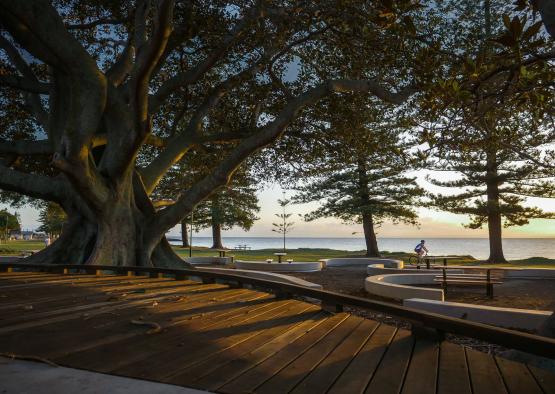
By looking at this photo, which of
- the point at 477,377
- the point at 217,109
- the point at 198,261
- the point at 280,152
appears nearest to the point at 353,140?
the point at 280,152

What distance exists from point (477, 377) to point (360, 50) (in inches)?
426

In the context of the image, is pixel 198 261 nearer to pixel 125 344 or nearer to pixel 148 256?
pixel 148 256

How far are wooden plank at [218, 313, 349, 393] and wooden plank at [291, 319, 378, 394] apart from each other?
0.27 meters

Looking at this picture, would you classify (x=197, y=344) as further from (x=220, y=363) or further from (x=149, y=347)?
(x=220, y=363)

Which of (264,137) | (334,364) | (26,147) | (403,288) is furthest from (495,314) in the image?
(26,147)

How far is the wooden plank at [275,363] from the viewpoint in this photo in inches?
110

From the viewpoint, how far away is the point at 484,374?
10.5ft

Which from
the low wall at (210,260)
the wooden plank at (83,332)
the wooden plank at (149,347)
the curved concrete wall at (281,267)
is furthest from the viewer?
the low wall at (210,260)

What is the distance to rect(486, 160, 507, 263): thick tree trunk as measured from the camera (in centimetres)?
2941

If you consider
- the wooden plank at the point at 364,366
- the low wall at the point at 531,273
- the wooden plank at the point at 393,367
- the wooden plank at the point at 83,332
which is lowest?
the low wall at the point at 531,273

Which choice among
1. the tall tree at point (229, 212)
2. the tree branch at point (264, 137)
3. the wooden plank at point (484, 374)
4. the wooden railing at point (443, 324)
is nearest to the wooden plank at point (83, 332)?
the wooden railing at point (443, 324)

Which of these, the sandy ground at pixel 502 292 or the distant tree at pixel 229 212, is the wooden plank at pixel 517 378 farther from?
the distant tree at pixel 229 212

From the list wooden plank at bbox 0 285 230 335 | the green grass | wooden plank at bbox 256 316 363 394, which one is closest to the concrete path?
wooden plank at bbox 256 316 363 394

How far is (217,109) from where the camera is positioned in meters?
16.2
